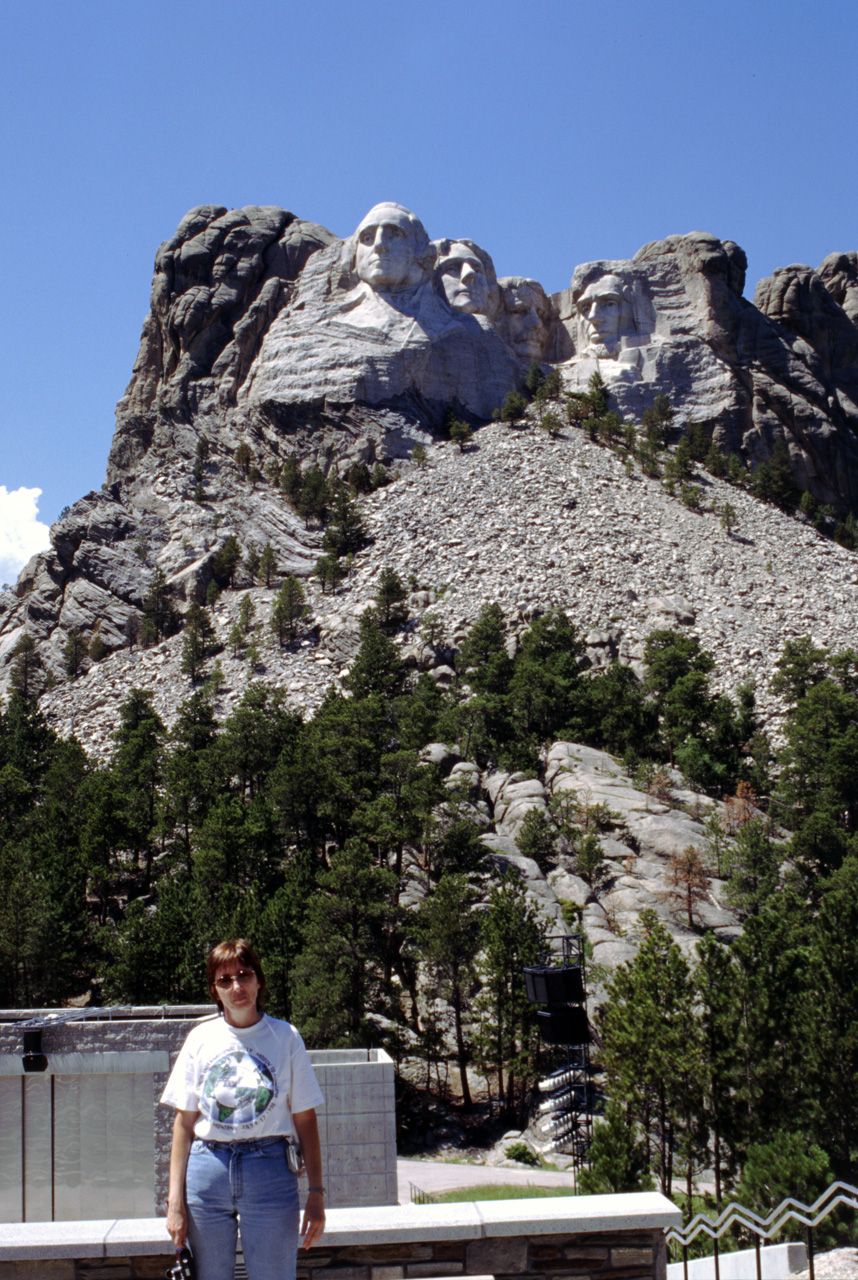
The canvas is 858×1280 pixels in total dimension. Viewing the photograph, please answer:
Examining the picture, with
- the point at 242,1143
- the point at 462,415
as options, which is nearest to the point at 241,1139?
the point at 242,1143

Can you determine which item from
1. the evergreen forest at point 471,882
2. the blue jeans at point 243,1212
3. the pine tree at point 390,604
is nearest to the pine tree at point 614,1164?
the evergreen forest at point 471,882

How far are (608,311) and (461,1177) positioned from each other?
76.3m

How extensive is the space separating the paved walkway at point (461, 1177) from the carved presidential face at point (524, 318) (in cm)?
7323

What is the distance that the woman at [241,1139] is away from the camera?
14.5 feet

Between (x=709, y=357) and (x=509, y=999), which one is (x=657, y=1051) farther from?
(x=709, y=357)

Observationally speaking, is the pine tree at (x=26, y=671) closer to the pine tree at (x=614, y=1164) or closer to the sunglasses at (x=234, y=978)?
the pine tree at (x=614, y=1164)

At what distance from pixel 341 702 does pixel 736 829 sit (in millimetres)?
15702

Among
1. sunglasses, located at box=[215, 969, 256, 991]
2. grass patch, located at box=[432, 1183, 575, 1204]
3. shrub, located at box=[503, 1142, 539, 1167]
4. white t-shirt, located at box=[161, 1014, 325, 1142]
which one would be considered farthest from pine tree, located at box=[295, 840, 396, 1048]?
sunglasses, located at box=[215, 969, 256, 991]

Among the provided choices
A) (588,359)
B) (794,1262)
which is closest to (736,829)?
(794,1262)

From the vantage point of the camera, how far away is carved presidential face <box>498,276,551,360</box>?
87125 millimetres

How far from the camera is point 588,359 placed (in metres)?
85.8

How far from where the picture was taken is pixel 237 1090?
4453 millimetres

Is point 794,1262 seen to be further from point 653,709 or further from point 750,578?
point 750,578

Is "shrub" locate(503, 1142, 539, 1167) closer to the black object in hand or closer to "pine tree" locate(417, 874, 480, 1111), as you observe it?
"pine tree" locate(417, 874, 480, 1111)
